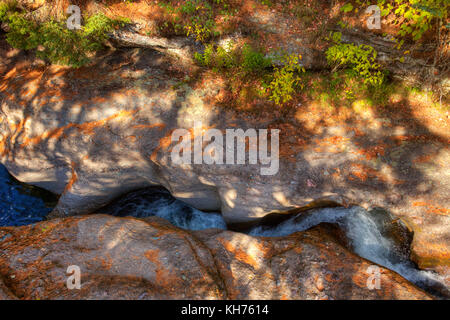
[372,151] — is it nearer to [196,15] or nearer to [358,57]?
[358,57]

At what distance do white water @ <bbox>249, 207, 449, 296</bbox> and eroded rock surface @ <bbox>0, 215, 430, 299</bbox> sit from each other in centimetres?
173

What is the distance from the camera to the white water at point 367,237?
698cm

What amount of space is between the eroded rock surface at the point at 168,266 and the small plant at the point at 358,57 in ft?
17.2

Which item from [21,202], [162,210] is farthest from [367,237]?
[21,202]

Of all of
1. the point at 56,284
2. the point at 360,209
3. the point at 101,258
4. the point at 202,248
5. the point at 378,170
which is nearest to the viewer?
the point at 56,284

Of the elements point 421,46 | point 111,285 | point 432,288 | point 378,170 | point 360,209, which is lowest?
point 432,288

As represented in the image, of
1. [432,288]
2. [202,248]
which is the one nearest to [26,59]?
[202,248]

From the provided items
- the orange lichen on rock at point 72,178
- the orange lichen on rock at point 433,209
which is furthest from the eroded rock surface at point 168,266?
the orange lichen on rock at point 72,178

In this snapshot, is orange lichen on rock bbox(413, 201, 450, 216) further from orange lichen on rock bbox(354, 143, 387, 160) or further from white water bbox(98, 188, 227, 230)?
white water bbox(98, 188, 227, 230)

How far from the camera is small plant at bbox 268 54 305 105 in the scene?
24.9ft

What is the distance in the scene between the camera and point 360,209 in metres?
7.91

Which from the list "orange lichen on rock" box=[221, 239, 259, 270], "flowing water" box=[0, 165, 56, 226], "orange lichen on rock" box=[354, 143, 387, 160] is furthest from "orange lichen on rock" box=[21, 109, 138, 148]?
"orange lichen on rock" box=[354, 143, 387, 160]

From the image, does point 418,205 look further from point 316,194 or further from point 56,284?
point 56,284

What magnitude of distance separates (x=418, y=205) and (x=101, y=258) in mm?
8895
